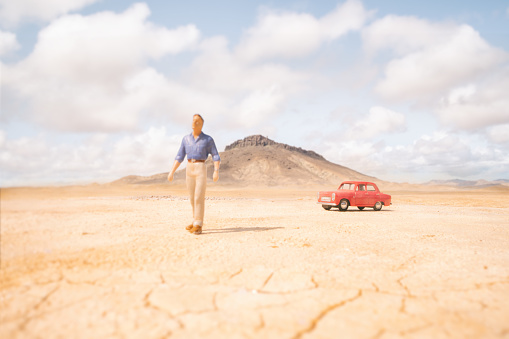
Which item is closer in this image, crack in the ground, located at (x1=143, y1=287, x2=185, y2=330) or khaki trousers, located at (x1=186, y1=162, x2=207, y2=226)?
crack in the ground, located at (x1=143, y1=287, x2=185, y2=330)

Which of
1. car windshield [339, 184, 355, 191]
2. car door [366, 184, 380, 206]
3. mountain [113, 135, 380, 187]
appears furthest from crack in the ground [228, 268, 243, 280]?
mountain [113, 135, 380, 187]

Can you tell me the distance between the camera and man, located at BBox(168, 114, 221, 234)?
5551 mm

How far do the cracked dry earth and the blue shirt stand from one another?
1.69 m

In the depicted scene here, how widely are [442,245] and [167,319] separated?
4.90m

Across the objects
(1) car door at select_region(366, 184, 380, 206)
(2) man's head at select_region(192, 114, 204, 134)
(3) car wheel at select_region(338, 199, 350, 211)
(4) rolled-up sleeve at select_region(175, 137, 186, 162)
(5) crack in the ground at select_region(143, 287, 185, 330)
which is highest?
(2) man's head at select_region(192, 114, 204, 134)

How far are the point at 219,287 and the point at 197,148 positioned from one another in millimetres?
3121

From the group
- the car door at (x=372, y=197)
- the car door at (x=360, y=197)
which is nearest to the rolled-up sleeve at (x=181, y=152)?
the car door at (x=360, y=197)

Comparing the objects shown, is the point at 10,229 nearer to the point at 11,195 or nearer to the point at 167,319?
the point at 11,195

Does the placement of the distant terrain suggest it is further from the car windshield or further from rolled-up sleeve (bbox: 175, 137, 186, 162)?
rolled-up sleeve (bbox: 175, 137, 186, 162)

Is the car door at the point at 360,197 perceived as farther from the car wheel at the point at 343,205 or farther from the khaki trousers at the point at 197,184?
the khaki trousers at the point at 197,184

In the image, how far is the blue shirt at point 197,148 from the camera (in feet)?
18.4

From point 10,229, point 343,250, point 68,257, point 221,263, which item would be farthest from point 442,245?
point 10,229

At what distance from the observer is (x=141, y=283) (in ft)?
9.79

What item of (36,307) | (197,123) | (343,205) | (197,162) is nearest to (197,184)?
(197,162)
